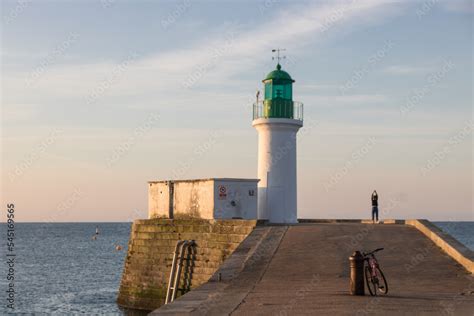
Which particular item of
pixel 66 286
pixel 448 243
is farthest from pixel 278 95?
pixel 66 286

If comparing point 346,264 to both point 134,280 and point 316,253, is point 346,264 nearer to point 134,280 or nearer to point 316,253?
point 316,253

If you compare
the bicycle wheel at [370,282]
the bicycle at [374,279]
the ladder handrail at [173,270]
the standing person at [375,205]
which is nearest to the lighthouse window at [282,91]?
the standing person at [375,205]

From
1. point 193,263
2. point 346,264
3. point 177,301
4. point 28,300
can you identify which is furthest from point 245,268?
point 28,300

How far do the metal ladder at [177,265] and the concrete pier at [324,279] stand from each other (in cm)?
365

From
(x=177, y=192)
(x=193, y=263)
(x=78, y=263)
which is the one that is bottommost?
(x=78, y=263)

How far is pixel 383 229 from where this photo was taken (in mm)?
26938

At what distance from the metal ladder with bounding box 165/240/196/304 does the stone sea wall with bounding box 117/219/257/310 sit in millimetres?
418

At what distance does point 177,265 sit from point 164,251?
6.00 feet

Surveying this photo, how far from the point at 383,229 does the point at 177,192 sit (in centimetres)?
951

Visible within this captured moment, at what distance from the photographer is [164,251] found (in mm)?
29875

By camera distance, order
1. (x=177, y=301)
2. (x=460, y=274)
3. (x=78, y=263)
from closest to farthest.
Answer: (x=177, y=301), (x=460, y=274), (x=78, y=263)

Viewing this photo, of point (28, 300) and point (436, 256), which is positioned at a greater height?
point (436, 256)

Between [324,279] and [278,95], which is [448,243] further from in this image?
[278,95]

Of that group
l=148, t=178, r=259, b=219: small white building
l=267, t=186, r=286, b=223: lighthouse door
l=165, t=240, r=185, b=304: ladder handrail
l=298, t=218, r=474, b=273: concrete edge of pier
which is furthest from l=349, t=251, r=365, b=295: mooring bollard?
l=267, t=186, r=286, b=223: lighthouse door
